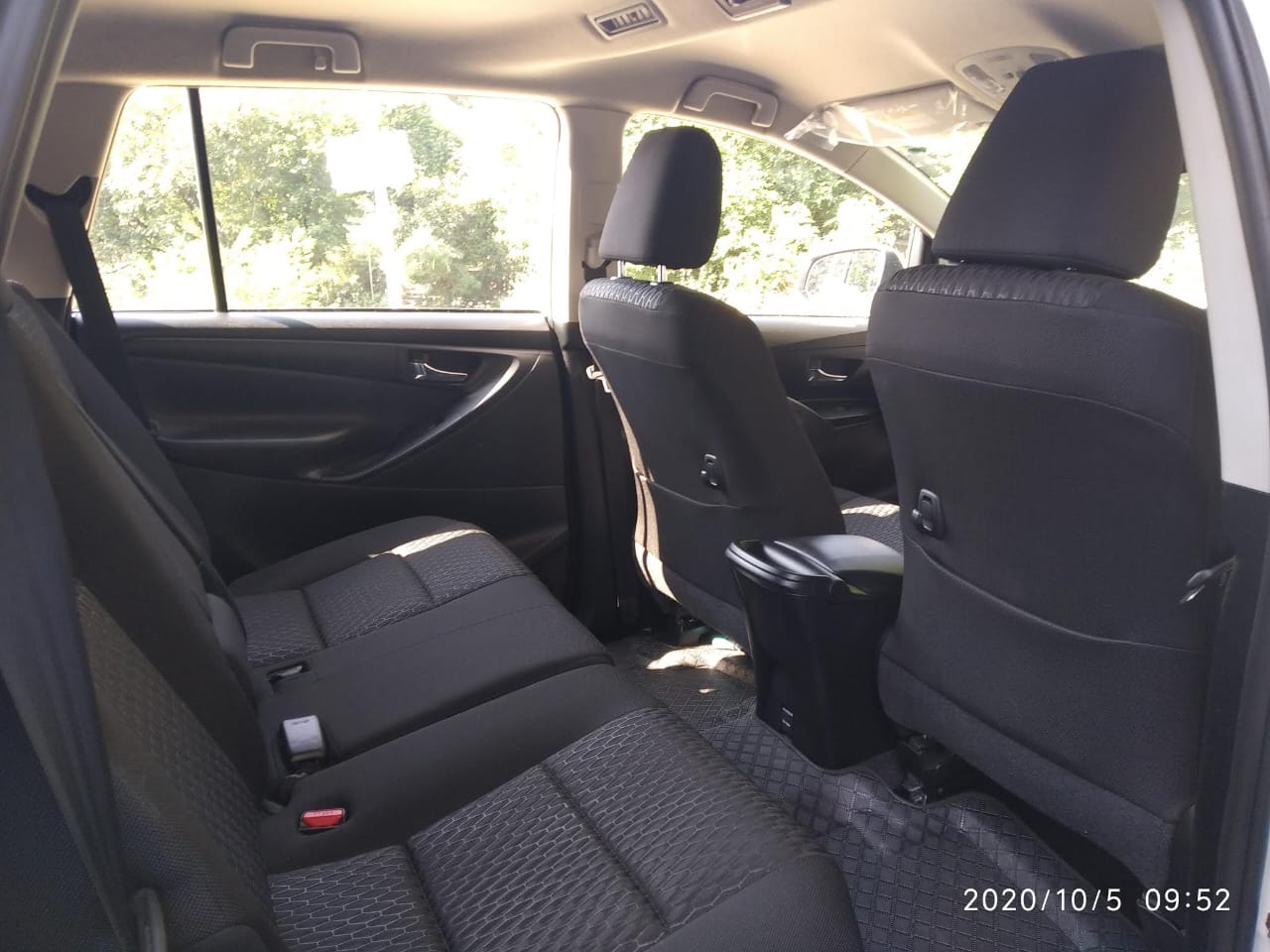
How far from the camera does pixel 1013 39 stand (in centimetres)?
207

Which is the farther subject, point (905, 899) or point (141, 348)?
point (141, 348)

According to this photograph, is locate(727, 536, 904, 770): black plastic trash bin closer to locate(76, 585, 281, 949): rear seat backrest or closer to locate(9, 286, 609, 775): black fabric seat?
locate(9, 286, 609, 775): black fabric seat

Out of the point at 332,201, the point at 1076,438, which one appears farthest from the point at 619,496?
the point at 1076,438

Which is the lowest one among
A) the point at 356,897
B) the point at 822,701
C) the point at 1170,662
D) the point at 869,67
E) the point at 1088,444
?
the point at 822,701

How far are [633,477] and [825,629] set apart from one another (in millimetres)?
1126

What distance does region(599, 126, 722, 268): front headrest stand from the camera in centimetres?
201

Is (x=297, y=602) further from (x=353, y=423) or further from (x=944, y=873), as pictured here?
(x=944, y=873)

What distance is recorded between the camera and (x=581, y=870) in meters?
1.17

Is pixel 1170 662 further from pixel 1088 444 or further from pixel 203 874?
pixel 203 874

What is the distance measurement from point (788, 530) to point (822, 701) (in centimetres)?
39

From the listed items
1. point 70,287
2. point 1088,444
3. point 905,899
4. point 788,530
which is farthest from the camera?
point 70,287

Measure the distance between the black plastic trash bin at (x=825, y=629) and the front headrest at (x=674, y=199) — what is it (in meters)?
0.64

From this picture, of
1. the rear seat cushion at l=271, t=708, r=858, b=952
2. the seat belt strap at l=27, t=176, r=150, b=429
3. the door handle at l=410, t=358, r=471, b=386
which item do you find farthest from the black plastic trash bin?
the seat belt strap at l=27, t=176, r=150, b=429

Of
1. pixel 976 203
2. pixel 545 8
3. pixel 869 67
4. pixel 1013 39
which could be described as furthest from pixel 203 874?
pixel 869 67
